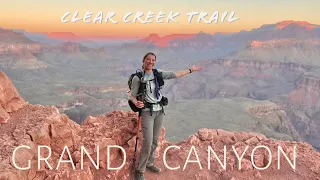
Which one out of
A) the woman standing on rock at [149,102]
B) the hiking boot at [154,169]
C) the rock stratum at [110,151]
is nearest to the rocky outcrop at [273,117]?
the rock stratum at [110,151]

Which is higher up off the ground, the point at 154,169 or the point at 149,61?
the point at 149,61

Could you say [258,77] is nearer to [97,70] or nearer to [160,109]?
[97,70]

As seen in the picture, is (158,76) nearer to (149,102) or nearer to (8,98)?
(149,102)

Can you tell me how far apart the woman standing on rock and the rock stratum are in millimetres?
806

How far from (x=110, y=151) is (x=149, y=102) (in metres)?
1.74

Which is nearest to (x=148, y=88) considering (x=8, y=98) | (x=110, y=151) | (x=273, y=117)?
(x=110, y=151)

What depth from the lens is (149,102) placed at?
6.36 meters

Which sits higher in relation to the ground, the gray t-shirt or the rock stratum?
→ the gray t-shirt

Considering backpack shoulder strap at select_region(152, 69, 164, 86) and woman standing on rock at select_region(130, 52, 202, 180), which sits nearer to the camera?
woman standing on rock at select_region(130, 52, 202, 180)

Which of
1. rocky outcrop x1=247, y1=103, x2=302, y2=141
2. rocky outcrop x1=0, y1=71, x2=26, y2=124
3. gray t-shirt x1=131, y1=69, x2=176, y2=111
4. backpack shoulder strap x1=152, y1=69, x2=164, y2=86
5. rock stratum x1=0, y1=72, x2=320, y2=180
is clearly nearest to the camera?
rock stratum x1=0, y1=72, x2=320, y2=180

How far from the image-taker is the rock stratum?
5.79 meters

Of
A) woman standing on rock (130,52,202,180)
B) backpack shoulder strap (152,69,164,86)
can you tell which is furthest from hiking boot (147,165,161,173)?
backpack shoulder strap (152,69,164,86)

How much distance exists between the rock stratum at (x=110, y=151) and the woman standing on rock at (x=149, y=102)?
806mm

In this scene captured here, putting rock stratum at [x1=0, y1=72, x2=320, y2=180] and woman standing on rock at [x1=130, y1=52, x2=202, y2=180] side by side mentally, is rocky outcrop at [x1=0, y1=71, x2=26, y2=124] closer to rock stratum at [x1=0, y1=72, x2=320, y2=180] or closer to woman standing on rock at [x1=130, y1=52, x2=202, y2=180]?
rock stratum at [x1=0, y1=72, x2=320, y2=180]
